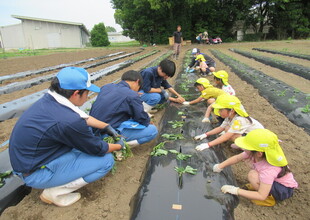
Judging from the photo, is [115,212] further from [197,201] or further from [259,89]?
[259,89]

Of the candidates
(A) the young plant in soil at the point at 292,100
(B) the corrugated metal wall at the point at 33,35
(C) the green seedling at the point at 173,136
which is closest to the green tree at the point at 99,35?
(B) the corrugated metal wall at the point at 33,35

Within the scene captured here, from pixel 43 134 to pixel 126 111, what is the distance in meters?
1.27

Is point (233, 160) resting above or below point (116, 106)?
below

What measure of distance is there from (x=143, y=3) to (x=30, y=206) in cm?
2770

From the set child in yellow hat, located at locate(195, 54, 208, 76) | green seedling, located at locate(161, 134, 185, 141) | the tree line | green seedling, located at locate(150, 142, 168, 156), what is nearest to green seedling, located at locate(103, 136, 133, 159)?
green seedling, located at locate(150, 142, 168, 156)

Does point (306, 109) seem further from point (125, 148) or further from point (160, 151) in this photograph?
point (125, 148)

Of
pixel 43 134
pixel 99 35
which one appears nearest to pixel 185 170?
pixel 43 134

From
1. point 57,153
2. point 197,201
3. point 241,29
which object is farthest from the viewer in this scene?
point 241,29

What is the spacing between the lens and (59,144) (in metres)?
2.18

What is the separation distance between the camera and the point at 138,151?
11.5 feet

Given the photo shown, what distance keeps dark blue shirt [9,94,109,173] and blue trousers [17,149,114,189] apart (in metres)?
0.09

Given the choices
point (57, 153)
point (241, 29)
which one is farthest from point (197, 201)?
point (241, 29)

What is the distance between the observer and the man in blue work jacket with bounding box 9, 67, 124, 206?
1994 mm

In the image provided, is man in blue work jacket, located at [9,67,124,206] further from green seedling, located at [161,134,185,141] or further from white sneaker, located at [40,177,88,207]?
green seedling, located at [161,134,185,141]
